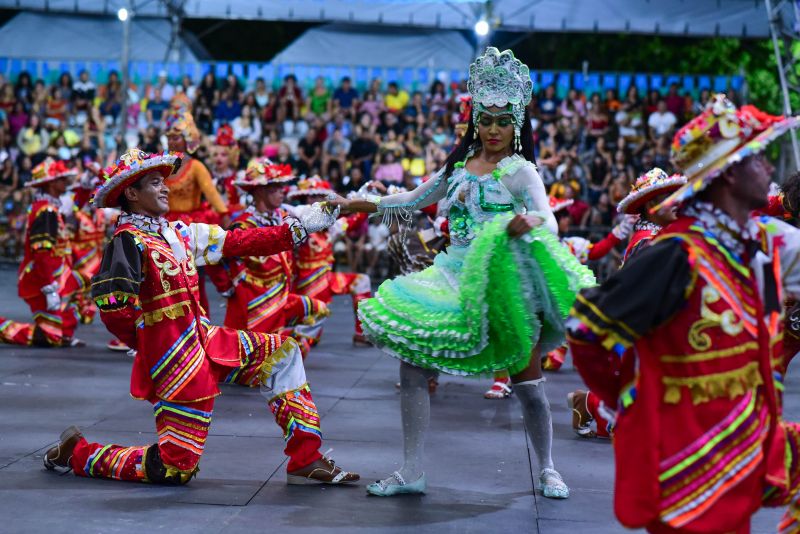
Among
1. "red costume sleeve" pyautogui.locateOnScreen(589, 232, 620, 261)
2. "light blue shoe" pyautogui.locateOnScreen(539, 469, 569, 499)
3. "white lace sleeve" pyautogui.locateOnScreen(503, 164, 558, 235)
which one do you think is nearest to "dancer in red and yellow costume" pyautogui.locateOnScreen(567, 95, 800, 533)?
"white lace sleeve" pyautogui.locateOnScreen(503, 164, 558, 235)

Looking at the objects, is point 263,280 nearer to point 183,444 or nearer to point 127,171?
point 127,171

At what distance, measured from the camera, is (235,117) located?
20203 millimetres

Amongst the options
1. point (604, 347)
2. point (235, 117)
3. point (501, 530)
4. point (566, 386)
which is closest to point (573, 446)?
point (501, 530)

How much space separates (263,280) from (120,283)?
3.91m

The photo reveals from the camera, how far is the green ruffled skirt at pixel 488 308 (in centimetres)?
505

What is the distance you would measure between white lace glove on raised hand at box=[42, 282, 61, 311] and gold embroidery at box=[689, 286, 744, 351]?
8322 millimetres

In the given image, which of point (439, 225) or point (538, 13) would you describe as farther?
point (538, 13)

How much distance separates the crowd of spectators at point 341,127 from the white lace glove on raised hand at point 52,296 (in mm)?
6785

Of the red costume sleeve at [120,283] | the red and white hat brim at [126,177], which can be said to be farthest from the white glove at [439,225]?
the red costume sleeve at [120,283]

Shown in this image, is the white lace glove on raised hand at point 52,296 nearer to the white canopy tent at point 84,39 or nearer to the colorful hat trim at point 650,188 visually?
the colorful hat trim at point 650,188

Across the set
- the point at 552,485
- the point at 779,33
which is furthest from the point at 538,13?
the point at 552,485

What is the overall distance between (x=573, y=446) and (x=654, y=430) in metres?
3.43

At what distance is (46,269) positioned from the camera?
1077cm

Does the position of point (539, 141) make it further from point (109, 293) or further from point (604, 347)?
point (604, 347)
